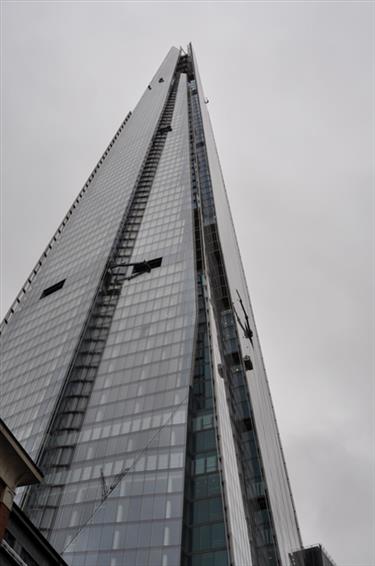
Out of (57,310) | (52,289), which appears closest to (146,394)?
(57,310)

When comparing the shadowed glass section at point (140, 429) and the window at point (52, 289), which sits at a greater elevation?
the window at point (52, 289)

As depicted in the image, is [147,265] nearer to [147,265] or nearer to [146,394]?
[147,265]

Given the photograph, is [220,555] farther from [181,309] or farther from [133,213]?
[133,213]

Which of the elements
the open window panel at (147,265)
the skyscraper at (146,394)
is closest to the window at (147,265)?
the open window panel at (147,265)

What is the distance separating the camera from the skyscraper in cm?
6062

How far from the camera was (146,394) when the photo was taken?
3029 inches

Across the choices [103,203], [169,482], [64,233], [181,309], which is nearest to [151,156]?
[103,203]

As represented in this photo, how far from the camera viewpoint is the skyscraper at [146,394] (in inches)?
2387

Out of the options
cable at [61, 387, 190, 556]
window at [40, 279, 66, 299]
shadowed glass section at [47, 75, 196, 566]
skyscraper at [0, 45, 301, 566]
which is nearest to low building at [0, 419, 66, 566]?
shadowed glass section at [47, 75, 196, 566]

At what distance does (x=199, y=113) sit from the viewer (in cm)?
19662

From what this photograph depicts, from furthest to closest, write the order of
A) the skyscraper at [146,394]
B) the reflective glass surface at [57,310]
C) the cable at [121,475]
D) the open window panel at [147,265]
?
the open window panel at [147,265]
the reflective glass surface at [57,310]
the cable at [121,475]
the skyscraper at [146,394]

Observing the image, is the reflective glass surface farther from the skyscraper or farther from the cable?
the cable

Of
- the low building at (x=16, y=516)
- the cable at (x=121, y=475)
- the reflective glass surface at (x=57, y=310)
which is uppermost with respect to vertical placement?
the reflective glass surface at (x=57, y=310)

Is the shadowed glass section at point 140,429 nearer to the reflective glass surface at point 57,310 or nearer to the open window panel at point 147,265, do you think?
the open window panel at point 147,265
